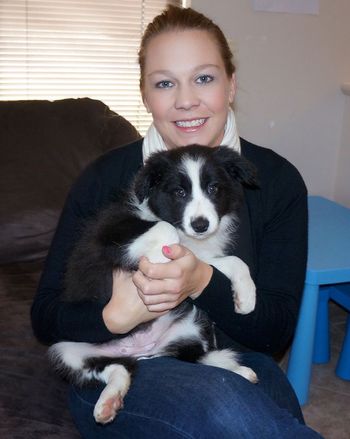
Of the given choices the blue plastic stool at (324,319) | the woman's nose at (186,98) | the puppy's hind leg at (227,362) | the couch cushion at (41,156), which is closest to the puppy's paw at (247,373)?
the puppy's hind leg at (227,362)

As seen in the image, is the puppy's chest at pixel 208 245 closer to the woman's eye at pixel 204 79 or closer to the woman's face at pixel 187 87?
the woman's face at pixel 187 87

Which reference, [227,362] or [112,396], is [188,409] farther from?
[227,362]

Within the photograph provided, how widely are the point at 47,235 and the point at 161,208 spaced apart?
1.15 m

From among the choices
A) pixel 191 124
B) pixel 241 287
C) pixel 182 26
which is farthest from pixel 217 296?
pixel 182 26

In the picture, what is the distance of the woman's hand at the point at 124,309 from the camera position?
161 cm

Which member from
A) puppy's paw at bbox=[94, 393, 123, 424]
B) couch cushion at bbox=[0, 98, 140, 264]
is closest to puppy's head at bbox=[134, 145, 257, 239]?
puppy's paw at bbox=[94, 393, 123, 424]

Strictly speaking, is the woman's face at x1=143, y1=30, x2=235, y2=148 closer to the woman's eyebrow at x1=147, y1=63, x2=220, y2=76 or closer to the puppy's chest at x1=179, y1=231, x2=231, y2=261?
the woman's eyebrow at x1=147, y1=63, x2=220, y2=76

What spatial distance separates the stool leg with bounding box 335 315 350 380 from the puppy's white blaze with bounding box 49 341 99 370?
165 cm

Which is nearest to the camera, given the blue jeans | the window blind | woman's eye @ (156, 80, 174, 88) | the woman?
the blue jeans

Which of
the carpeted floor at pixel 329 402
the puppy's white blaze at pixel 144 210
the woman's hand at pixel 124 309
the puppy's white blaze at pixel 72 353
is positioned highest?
the puppy's white blaze at pixel 144 210

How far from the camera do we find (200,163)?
66.2 inches

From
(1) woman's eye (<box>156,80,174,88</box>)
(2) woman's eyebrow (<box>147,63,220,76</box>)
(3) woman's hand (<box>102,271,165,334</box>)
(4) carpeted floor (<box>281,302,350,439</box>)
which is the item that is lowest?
(4) carpeted floor (<box>281,302,350,439</box>)

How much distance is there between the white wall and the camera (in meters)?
3.58

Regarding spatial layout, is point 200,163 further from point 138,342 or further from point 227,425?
point 227,425
